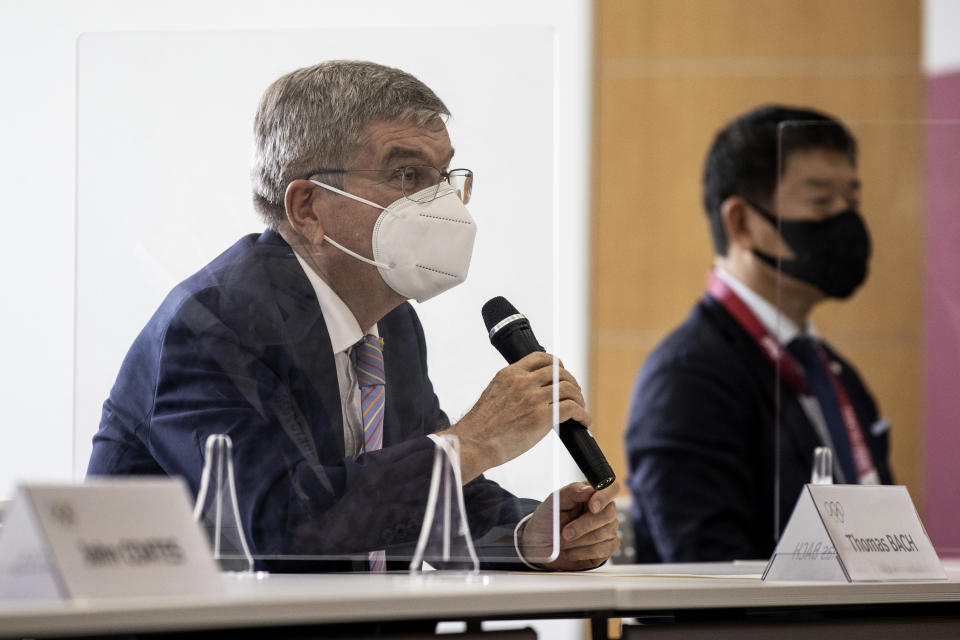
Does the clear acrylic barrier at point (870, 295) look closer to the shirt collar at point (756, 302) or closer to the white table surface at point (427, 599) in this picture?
the shirt collar at point (756, 302)

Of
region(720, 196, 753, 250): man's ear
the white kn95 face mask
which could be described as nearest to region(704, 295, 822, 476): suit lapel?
region(720, 196, 753, 250): man's ear

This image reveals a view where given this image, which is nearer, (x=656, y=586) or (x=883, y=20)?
(x=656, y=586)

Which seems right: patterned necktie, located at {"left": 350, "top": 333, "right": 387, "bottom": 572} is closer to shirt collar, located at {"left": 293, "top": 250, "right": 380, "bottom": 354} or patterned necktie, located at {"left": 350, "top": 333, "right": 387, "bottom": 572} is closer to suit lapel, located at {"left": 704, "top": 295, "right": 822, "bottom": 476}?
shirt collar, located at {"left": 293, "top": 250, "right": 380, "bottom": 354}

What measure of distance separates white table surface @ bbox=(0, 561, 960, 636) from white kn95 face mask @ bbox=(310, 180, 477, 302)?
371mm

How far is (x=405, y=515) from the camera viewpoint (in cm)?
142

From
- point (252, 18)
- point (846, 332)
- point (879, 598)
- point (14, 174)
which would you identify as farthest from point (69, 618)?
point (252, 18)

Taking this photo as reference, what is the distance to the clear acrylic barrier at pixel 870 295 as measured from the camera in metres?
2.20

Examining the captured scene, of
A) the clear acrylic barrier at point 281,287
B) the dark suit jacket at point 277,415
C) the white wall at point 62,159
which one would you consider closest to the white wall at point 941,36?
the white wall at point 62,159

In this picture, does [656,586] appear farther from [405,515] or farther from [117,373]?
[117,373]

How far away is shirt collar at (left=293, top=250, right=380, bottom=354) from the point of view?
1.47 metres

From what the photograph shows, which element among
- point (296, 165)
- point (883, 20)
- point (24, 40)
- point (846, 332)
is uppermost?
point (883, 20)

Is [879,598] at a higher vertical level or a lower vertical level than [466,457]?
lower

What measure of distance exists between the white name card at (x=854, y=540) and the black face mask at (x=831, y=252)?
2.90 feet

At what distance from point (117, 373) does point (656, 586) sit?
2.40ft
